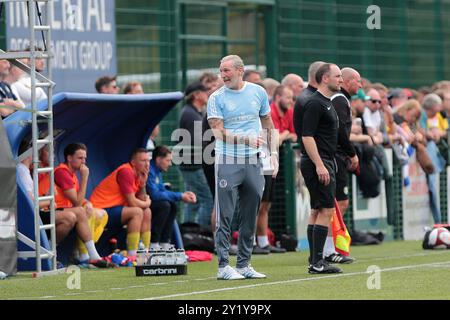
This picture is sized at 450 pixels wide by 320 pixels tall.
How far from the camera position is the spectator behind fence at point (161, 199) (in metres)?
15.4

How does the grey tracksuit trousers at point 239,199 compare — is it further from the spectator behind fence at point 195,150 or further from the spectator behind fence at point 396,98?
the spectator behind fence at point 396,98

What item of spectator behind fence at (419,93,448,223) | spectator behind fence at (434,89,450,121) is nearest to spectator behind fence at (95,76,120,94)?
spectator behind fence at (419,93,448,223)

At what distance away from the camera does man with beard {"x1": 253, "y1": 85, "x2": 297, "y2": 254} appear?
16.2m

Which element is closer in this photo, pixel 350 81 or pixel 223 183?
pixel 223 183

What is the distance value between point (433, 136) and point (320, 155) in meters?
8.15

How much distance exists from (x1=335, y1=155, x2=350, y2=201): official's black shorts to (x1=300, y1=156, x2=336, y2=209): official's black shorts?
1.87 meters

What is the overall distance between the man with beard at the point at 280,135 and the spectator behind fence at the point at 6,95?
3.46m

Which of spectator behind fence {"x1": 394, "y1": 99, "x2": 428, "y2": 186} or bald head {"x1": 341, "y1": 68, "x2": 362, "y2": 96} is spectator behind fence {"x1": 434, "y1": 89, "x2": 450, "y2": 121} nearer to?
spectator behind fence {"x1": 394, "y1": 99, "x2": 428, "y2": 186}

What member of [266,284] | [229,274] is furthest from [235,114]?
[266,284]

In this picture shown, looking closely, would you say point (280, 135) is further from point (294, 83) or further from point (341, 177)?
point (341, 177)

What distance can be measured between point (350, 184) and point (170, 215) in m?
4.05

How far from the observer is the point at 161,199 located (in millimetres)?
15352

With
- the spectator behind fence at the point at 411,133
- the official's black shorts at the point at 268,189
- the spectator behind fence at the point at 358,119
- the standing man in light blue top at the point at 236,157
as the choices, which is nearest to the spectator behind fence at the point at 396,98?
the spectator behind fence at the point at 411,133
